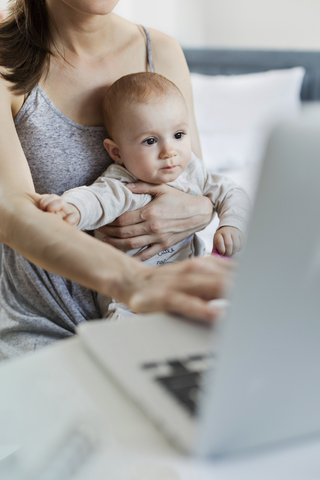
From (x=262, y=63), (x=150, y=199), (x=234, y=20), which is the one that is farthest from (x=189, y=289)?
(x=234, y=20)

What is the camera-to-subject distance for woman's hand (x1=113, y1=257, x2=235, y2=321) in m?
→ 0.46

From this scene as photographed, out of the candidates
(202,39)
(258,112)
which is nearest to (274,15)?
(202,39)

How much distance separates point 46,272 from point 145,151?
1.19ft

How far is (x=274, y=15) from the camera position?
2939 mm

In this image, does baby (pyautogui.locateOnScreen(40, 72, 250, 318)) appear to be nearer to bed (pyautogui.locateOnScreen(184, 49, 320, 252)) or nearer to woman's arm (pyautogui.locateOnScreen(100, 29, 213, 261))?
woman's arm (pyautogui.locateOnScreen(100, 29, 213, 261))

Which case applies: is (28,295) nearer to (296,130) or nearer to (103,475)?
(103,475)

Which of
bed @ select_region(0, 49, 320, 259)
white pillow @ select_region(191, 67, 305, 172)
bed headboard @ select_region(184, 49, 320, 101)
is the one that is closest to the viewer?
bed @ select_region(0, 49, 320, 259)

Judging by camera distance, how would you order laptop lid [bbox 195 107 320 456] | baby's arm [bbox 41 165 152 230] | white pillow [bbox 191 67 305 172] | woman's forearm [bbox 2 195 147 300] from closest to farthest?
laptop lid [bbox 195 107 320 456], woman's forearm [bbox 2 195 147 300], baby's arm [bbox 41 165 152 230], white pillow [bbox 191 67 305 172]

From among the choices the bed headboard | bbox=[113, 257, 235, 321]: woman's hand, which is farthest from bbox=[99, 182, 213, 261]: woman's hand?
the bed headboard

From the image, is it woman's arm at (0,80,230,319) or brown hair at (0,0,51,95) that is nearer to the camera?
woman's arm at (0,80,230,319)

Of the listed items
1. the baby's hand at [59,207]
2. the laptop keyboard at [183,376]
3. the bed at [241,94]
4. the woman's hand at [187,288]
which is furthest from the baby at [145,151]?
the bed at [241,94]

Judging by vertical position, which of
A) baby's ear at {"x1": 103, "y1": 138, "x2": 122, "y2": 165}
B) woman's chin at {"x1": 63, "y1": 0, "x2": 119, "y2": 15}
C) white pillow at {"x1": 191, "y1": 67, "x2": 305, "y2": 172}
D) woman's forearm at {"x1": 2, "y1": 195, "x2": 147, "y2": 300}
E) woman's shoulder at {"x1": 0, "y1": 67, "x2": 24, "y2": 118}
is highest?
woman's chin at {"x1": 63, "y1": 0, "x2": 119, "y2": 15}

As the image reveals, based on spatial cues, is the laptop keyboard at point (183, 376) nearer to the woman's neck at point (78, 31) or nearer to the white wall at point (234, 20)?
the woman's neck at point (78, 31)

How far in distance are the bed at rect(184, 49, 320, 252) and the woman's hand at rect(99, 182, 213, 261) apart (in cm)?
90
